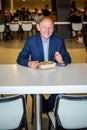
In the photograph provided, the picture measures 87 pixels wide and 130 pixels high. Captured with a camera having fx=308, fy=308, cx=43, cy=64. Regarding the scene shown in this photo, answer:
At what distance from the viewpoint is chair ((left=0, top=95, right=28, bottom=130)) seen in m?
2.02

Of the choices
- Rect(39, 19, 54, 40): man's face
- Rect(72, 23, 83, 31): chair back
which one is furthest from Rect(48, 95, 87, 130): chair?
Rect(72, 23, 83, 31): chair back

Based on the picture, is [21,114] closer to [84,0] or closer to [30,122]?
[30,122]

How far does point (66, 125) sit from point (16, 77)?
624mm

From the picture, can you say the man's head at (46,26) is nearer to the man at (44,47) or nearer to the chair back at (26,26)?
the man at (44,47)

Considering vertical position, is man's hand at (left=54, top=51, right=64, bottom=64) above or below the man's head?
below

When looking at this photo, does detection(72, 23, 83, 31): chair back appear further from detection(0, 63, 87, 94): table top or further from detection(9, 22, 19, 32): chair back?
detection(0, 63, 87, 94): table top

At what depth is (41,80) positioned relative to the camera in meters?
2.42

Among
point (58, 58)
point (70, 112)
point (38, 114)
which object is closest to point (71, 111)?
point (70, 112)

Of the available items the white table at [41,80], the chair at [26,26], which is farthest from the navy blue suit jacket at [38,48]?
the chair at [26,26]

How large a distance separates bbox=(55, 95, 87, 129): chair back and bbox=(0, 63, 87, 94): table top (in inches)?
8.5

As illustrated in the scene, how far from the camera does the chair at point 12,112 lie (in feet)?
6.63

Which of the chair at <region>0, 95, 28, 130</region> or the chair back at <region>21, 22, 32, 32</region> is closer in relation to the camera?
the chair at <region>0, 95, 28, 130</region>

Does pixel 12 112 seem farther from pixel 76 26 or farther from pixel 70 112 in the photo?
pixel 76 26

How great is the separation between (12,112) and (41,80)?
17.6 inches
